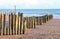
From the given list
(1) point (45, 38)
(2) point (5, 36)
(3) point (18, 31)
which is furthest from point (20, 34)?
(1) point (45, 38)

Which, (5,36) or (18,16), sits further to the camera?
(18,16)

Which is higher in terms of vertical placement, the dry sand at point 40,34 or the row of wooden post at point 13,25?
the row of wooden post at point 13,25

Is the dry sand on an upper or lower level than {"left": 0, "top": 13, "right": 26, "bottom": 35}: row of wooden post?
lower

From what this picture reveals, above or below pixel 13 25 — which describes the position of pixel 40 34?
below

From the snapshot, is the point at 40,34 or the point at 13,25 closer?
the point at 13,25

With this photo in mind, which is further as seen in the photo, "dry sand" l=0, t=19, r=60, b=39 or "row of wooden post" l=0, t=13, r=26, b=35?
"row of wooden post" l=0, t=13, r=26, b=35

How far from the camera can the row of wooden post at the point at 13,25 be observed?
635 inches

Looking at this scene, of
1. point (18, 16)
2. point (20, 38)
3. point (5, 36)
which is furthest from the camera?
point (18, 16)

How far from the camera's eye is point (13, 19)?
16406 mm

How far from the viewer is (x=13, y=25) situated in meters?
16.3

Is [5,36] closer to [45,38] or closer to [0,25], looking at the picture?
[0,25]

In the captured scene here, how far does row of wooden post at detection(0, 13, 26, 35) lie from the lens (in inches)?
635

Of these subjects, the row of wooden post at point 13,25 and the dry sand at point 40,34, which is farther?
the row of wooden post at point 13,25

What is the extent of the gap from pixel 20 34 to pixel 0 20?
67.5 inches
